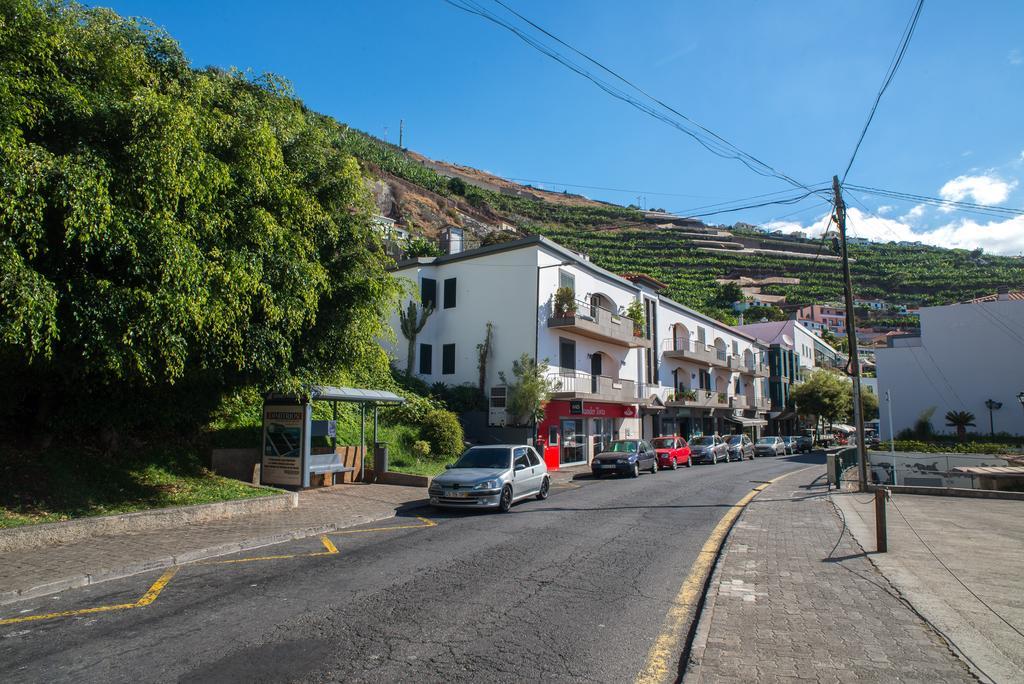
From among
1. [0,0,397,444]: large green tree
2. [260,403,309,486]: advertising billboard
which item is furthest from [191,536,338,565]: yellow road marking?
[260,403,309,486]: advertising billboard

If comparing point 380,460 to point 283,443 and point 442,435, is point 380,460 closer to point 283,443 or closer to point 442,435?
point 283,443

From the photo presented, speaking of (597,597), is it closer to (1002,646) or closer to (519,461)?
(1002,646)

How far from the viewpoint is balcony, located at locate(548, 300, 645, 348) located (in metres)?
26.2

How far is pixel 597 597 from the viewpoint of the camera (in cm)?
646

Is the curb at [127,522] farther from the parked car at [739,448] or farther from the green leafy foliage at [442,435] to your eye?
the parked car at [739,448]

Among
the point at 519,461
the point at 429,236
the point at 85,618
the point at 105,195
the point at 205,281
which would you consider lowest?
the point at 85,618

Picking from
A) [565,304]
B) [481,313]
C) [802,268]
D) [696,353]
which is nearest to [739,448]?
[696,353]

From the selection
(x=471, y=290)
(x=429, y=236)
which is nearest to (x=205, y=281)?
(x=471, y=290)

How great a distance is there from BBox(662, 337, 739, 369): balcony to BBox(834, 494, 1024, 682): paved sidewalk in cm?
2364

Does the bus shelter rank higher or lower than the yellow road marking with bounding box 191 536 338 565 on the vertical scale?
higher

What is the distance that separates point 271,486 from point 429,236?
56152 millimetres

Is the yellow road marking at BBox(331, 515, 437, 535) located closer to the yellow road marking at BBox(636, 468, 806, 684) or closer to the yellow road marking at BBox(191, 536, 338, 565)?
the yellow road marking at BBox(191, 536, 338, 565)

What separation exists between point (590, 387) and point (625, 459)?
6.68 meters

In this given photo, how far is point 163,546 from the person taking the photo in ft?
29.0
